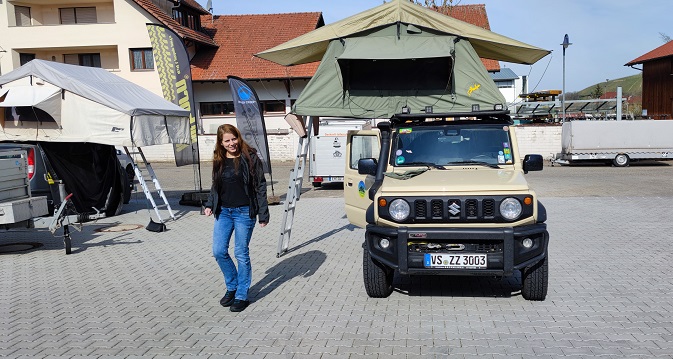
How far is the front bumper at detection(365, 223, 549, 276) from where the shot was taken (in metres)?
5.67

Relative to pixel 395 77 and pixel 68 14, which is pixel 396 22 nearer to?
pixel 395 77

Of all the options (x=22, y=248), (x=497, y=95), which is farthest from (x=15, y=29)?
(x=497, y=95)

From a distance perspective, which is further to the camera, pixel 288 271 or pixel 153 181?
pixel 153 181

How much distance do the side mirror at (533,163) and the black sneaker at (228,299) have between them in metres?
3.55

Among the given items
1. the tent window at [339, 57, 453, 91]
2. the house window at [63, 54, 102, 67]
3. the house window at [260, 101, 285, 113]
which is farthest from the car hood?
the house window at [63, 54, 102, 67]

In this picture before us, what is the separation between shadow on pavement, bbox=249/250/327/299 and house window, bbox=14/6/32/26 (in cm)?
3354

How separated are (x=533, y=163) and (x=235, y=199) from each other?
3.32 m

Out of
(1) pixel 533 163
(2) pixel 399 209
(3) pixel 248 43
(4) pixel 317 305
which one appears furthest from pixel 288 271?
(3) pixel 248 43

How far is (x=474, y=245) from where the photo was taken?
18.9 ft

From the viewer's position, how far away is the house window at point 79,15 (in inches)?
1398

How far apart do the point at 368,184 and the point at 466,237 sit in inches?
92.8

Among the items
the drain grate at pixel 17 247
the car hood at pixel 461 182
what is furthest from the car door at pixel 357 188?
the drain grate at pixel 17 247

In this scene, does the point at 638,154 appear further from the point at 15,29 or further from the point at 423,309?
the point at 15,29

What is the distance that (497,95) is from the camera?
901 cm
